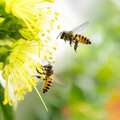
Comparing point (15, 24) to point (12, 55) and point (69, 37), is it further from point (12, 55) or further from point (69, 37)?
point (69, 37)

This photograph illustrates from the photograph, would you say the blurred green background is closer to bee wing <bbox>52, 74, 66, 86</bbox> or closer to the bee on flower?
bee wing <bbox>52, 74, 66, 86</bbox>

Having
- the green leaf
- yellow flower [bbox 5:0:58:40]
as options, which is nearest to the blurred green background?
the green leaf

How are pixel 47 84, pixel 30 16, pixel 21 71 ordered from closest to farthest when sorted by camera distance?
1. pixel 30 16
2. pixel 21 71
3. pixel 47 84

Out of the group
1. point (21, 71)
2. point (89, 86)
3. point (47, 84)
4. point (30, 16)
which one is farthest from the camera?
point (89, 86)

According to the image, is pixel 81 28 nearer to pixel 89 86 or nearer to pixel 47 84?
pixel 47 84

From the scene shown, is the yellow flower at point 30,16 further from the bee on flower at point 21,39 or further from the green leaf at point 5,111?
the green leaf at point 5,111

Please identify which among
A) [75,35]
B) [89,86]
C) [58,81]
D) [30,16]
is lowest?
[89,86]

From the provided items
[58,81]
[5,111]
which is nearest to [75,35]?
[58,81]

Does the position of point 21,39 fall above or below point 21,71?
above

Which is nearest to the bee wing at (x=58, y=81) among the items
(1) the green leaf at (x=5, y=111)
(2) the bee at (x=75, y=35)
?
(2) the bee at (x=75, y=35)
